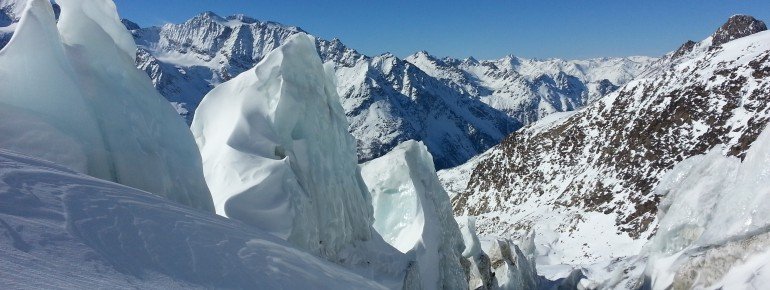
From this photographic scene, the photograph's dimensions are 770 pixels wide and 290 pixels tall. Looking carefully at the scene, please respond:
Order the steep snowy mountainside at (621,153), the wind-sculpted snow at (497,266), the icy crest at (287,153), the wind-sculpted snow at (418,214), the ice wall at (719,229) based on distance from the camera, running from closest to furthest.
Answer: the ice wall at (719,229) < the icy crest at (287,153) < the wind-sculpted snow at (418,214) < the wind-sculpted snow at (497,266) < the steep snowy mountainside at (621,153)

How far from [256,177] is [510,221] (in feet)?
170

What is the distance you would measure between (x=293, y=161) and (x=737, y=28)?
430 feet

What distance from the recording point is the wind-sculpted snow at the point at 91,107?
1006 cm

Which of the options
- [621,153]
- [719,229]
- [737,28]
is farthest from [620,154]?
[737,28]

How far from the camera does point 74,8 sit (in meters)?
12.7

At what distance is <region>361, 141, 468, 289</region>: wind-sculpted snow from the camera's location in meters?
21.2

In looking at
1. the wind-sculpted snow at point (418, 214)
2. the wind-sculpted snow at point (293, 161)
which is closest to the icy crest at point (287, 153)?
the wind-sculpted snow at point (293, 161)

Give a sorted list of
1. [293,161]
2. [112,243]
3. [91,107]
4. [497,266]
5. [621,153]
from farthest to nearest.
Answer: [621,153], [497,266], [293,161], [91,107], [112,243]

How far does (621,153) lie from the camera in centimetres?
5662

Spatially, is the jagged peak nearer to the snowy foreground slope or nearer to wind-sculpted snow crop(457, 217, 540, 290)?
wind-sculpted snow crop(457, 217, 540, 290)

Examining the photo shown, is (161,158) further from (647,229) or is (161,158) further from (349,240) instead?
(647,229)

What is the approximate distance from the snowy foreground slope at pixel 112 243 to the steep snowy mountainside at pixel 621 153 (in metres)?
37.7

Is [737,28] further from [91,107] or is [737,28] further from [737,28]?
[91,107]

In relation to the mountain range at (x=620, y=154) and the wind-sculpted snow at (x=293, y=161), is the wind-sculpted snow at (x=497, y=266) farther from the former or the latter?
the mountain range at (x=620, y=154)
